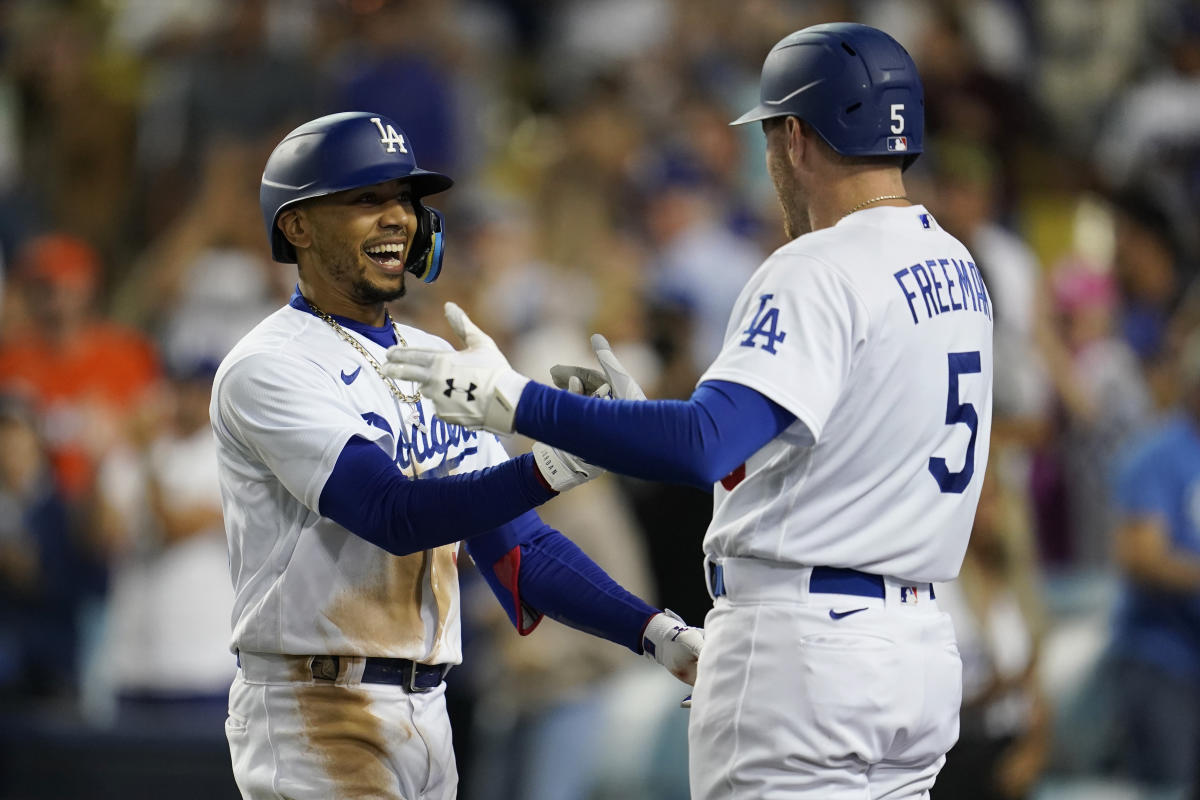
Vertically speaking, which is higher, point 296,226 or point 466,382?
point 296,226

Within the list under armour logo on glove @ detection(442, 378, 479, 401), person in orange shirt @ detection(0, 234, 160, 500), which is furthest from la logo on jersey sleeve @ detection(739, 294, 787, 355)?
person in orange shirt @ detection(0, 234, 160, 500)

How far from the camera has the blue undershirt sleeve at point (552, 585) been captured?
395cm

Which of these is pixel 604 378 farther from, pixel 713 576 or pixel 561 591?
pixel 561 591

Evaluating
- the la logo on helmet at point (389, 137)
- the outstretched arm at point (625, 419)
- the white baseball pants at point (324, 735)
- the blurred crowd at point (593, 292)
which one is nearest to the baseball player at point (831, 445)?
the outstretched arm at point (625, 419)

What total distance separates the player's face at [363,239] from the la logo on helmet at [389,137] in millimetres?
97

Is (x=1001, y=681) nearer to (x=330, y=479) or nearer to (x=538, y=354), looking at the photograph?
(x=538, y=354)

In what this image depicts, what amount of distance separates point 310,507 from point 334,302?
58 centimetres

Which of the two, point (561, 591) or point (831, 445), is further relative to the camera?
point (561, 591)

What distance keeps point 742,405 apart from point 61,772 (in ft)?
18.4

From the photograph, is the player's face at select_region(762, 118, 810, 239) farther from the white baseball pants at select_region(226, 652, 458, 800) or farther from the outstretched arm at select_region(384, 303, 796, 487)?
the white baseball pants at select_region(226, 652, 458, 800)

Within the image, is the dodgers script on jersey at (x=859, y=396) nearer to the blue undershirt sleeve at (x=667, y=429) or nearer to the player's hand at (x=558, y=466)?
the blue undershirt sleeve at (x=667, y=429)

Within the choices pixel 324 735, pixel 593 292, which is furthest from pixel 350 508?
pixel 593 292

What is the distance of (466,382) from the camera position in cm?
330

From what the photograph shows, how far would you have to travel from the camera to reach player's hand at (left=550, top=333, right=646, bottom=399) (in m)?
3.56
